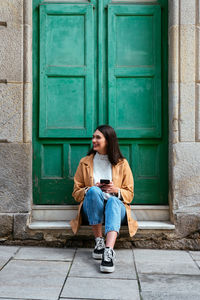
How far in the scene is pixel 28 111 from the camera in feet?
13.3

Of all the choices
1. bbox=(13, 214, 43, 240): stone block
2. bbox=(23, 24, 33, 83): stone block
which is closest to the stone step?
bbox=(13, 214, 43, 240): stone block

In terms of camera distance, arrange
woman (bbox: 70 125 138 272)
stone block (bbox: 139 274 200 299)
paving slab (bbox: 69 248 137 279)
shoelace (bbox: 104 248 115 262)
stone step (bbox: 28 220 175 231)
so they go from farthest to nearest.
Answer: stone step (bbox: 28 220 175 231), woman (bbox: 70 125 138 272), shoelace (bbox: 104 248 115 262), paving slab (bbox: 69 248 137 279), stone block (bbox: 139 274 200 299)

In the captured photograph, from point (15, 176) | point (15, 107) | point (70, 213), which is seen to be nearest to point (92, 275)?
point (70, 213)

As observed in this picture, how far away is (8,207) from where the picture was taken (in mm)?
3996

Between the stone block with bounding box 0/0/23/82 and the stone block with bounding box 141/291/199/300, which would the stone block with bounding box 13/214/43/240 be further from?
the stone block with bounding box 141/291/199/300

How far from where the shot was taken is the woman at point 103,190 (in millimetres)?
3469

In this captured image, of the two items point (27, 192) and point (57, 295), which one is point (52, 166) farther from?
point (57, 295)

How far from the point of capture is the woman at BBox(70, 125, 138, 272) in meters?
3.47

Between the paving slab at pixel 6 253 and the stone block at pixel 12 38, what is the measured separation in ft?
6.13

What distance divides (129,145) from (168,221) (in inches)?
39.4

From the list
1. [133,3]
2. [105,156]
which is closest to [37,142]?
[105,156]

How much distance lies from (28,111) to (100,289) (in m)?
2.16

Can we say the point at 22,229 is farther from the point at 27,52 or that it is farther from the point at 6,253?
the point at 27,52

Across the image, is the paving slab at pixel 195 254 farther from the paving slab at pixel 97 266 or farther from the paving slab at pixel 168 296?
the paving slab at pixel 168 296
